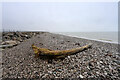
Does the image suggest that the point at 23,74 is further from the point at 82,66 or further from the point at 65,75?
the point at 82,66

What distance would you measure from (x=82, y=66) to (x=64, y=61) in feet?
1.47

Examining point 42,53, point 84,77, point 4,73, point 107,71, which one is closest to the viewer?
point 84,77

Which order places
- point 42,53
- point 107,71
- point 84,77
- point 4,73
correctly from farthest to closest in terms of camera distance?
point 42,53 → point 4,73 → point 107,71 → point 84,77

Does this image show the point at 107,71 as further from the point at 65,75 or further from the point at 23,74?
the point at 23,74

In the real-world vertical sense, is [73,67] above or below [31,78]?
above

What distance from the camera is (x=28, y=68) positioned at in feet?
4.77

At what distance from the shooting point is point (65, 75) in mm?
1232

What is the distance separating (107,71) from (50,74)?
3.87 ft

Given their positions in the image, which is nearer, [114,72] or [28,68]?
[114,72]

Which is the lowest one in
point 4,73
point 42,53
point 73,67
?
point 4,73

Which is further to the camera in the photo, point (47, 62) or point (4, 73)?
point (47, 62)

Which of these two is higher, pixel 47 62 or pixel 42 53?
pixel 42 53

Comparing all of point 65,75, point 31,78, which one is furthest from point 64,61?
point 31,78

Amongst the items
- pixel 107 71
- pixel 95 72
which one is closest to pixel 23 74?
pixel 95 72
